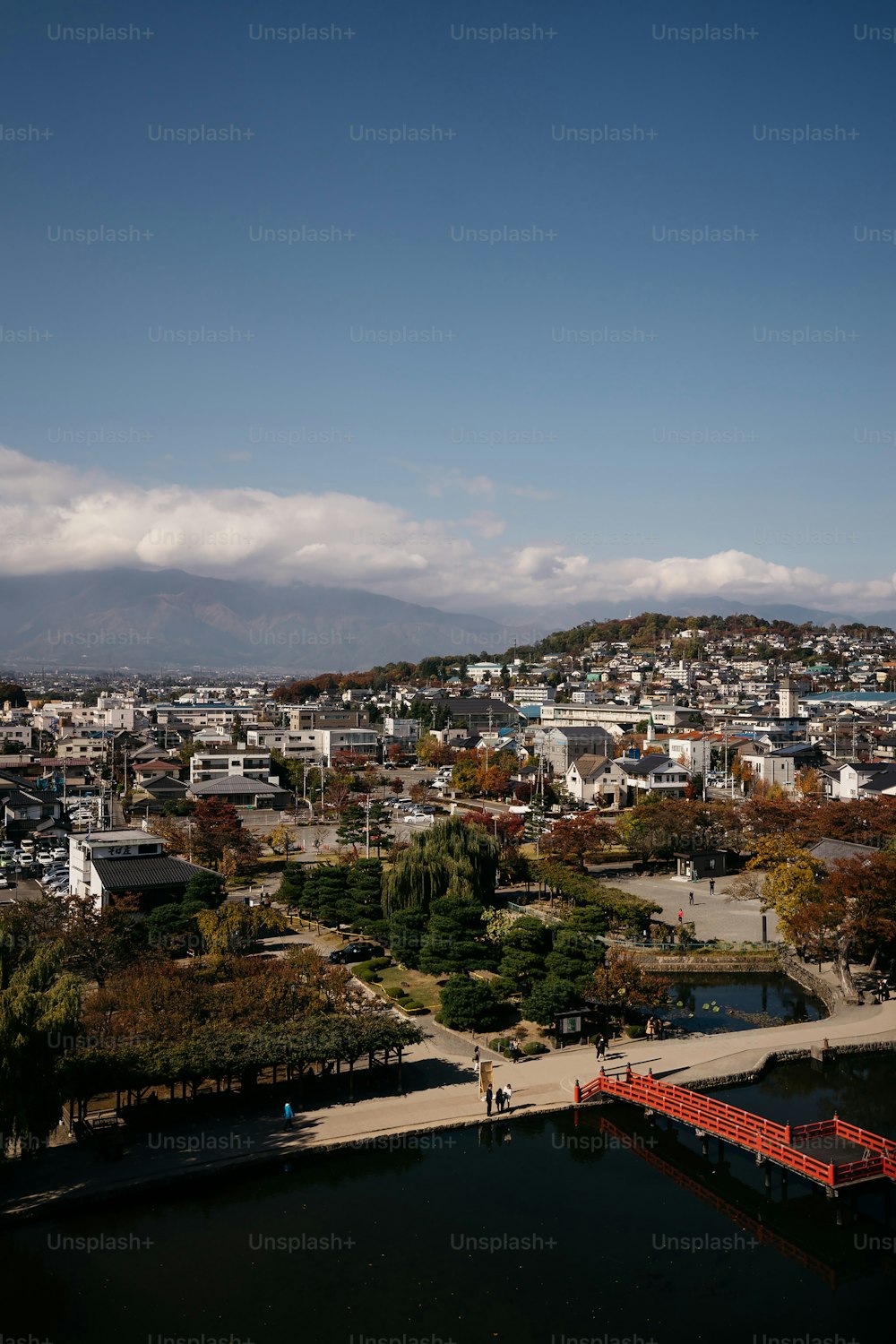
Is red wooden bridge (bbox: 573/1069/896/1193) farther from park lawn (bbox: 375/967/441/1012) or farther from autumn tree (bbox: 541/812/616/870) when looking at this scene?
autumn tree (bbox: 541/812/616/870)

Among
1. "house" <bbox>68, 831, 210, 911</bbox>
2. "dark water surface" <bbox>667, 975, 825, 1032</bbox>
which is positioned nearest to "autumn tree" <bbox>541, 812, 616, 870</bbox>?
"dark water surface" <bbox>667, 975, 825, 1032</bbox>

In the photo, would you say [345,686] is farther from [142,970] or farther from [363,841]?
[142,970]

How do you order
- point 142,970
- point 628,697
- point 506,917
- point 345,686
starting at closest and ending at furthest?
point 142,970
point 506,917
point 628,697
point 345,686

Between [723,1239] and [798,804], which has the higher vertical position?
[798,804]

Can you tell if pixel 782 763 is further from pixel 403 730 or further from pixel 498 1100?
pixel 498 1100

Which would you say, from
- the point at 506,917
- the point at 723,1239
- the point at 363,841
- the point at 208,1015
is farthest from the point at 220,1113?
the point at 363,841

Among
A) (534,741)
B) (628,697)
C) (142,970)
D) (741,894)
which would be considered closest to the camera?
(142,970)

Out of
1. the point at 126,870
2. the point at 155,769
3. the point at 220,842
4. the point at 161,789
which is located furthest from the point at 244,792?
the point at 126,870
